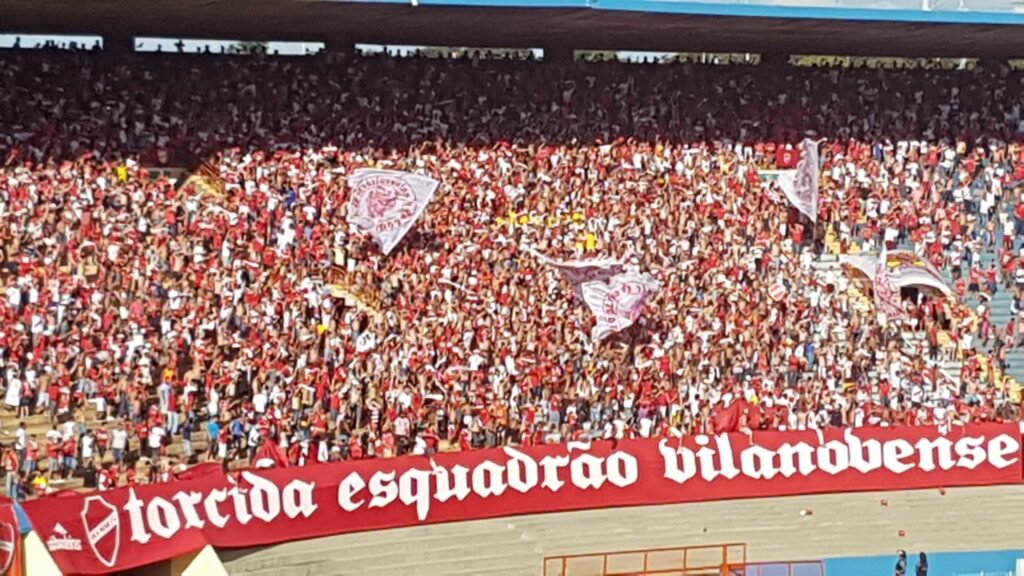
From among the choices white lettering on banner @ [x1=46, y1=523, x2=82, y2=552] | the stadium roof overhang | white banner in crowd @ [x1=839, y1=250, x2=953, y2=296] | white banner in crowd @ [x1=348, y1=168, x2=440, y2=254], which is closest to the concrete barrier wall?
→ white lettering on banner @ [x1=46, y1=523, x2=82, y2=552]

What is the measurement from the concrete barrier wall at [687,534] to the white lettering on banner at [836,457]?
38cm

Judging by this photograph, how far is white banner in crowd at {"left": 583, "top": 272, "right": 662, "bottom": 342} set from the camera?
834 inches

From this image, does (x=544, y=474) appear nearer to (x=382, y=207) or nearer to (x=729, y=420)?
(x=729, y=420)

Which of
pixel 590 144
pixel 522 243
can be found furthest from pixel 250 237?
pixel 590 144

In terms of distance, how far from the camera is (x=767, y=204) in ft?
80.3

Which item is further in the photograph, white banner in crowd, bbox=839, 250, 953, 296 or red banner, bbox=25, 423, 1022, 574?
white banner in crowd, bbox=839, 250, 953, 296

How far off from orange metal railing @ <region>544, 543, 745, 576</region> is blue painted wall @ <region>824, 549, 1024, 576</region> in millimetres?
1283

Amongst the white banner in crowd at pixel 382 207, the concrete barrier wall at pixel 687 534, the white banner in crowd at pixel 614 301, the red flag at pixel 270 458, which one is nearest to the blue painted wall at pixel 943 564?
the concrete barrier wall at pixel 687 534

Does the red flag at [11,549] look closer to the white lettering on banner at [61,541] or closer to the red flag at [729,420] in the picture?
the white lettering on banner at [61,541]

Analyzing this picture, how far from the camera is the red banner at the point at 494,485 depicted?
16.4 m

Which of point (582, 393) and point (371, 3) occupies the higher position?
point (371, 3)

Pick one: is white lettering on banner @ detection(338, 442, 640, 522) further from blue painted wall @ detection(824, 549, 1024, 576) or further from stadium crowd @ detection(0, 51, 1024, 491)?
blue painted wall @ detection(824, 549, 1024, 576)

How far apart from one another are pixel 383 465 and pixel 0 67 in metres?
8.71

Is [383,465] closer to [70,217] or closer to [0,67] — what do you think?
[70,217]
